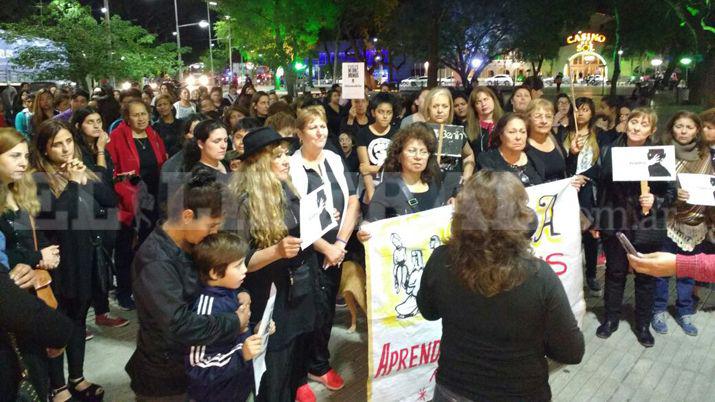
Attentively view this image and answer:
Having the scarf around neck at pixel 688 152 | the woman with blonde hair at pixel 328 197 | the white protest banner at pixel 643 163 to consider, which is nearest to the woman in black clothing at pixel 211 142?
the woman with blonde hair at pixel 328 197

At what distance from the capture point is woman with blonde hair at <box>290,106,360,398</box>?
384cm

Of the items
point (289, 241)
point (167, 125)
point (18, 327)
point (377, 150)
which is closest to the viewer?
point (18, 327)

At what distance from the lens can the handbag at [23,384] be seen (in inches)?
104

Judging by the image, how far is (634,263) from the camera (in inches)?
119

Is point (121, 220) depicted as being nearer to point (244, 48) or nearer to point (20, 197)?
point (20, 197)

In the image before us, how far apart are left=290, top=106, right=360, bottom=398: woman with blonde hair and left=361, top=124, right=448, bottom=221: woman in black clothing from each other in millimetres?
220

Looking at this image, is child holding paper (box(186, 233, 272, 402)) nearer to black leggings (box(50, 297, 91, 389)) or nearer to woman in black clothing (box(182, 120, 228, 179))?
black leggings (box(50, 297, 91, 389))

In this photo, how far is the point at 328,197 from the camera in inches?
144

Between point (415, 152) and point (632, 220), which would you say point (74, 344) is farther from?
point (632, 220)

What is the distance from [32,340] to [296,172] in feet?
6.08

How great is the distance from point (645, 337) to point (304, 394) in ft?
10.2

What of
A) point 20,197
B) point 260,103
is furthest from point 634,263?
point 260,103

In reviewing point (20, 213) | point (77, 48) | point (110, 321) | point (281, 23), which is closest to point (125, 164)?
point (110, 321)

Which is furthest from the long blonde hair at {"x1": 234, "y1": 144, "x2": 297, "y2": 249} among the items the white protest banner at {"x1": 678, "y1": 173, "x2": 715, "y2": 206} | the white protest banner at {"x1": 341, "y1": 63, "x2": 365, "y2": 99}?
the white protest banner at {"x1": 341, "y1": 63, "x2": 365, "y2": 99}
